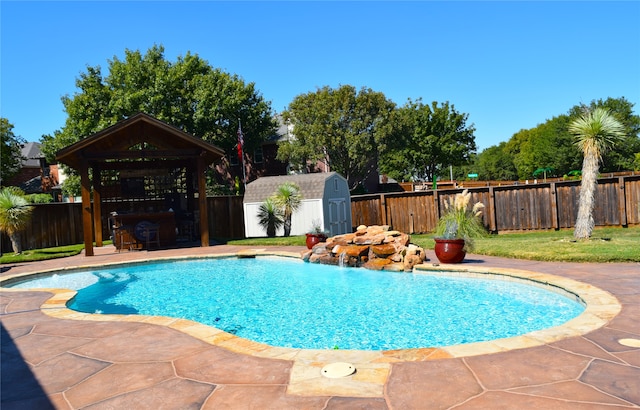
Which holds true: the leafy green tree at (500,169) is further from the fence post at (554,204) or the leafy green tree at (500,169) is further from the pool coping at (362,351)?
the pool coping at (362,351)


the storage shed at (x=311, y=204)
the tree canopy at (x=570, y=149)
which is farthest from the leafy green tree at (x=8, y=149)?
the tree canopy at (x=570, y=149)

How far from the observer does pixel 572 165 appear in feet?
149

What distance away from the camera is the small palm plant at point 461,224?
9.37 meters

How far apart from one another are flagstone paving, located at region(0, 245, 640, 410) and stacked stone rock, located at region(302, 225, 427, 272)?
15.3ft

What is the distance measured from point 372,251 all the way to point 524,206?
25.9 feet

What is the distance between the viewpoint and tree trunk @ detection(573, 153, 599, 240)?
Result: 10438 millimetres

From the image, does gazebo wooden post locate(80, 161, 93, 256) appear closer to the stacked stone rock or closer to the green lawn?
the green lawn

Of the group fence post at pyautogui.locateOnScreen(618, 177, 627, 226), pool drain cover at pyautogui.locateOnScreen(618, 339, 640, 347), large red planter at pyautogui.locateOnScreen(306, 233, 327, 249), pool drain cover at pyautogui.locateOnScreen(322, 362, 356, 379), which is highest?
fence post at pyautogui.locateOnScreen(618, 177, 627, 226)

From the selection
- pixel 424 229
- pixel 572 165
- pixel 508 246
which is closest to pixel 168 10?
pixel 508 246

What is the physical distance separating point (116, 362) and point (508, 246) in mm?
9414

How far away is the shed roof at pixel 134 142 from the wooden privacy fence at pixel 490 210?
3462 millimetres

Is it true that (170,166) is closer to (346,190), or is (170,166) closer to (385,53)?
(346,190)

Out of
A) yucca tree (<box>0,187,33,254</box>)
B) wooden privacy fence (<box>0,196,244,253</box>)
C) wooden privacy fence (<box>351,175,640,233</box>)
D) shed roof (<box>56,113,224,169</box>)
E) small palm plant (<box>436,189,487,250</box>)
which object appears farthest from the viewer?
wooden privacy fence (<box>0,196,244,253</box>)

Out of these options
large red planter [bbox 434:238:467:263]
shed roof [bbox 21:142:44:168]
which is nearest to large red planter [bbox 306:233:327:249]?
large red planter [bbox 434:238:467:263]
